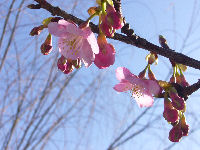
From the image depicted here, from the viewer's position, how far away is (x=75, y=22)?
0.55 meters

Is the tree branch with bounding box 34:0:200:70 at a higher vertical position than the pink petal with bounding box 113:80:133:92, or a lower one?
lower

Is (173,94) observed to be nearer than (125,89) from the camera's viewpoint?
Yes

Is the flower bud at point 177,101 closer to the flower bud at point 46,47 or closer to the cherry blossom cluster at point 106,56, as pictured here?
the cherry blossom cluster at point 106,56

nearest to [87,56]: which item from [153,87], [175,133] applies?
[153,87]

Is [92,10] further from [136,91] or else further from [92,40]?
[136,91]

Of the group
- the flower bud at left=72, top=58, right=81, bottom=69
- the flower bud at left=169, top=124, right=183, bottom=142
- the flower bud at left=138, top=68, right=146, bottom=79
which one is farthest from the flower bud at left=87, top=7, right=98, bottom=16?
the flower bud at left=169, top=124, right=183, bottom=142

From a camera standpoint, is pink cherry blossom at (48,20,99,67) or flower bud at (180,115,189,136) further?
flower bud at (180,115,189,136)

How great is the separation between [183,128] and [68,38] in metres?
0.34

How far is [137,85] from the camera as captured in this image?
2.33 feet

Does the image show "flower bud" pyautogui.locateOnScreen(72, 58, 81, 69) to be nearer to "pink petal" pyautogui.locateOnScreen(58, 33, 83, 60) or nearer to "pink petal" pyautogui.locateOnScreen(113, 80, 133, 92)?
"pink petal" pyautogui.locateOnScreen(58, 33, 83, 60)

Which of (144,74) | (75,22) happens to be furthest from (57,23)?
(144,74)

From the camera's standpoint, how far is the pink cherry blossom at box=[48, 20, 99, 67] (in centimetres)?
55

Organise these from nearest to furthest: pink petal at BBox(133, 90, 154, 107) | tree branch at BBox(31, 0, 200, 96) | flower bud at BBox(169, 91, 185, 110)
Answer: tree branch at BBox(31, 0, 200, 96) → flower bud at BBox(169, 91, 185, 110) → pink petal at BBox(133, 90, 154, 107)

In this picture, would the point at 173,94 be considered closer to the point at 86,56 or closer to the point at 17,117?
the point at 86,56
